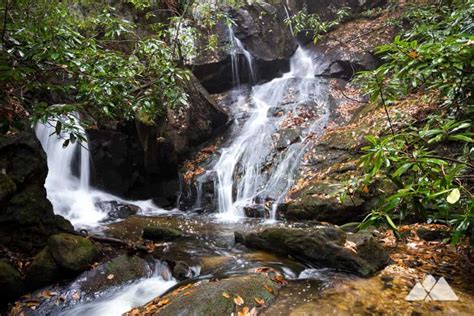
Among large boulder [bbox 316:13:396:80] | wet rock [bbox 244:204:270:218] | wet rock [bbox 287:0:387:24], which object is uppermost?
wet rock [bbox 287:0:387:24]

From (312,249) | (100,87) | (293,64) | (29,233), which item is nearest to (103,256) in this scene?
(29,233)

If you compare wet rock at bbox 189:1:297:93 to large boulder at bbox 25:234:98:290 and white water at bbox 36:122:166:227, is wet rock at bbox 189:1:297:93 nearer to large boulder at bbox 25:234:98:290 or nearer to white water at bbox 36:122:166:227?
white water at bbox 36:122:166:227

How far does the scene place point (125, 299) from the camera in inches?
180

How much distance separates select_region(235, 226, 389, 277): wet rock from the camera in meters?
4.41

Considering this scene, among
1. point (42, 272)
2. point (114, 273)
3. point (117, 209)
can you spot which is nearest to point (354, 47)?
point (117, 209)

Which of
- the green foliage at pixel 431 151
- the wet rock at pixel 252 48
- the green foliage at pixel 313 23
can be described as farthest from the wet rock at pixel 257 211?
the wet rock at pixel 252 48

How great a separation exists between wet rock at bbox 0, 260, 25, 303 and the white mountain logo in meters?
5.09

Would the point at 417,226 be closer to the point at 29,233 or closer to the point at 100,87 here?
the point at 100,87

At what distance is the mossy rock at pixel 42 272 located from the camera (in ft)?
15.4

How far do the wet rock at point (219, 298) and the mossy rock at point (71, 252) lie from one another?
1.44 m

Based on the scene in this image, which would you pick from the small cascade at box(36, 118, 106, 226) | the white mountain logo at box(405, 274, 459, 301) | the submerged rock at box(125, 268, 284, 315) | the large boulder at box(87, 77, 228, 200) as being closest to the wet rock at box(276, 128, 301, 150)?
the large boulder at box(87, 77, 228, 200)

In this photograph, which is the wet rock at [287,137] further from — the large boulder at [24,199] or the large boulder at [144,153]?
the large boulder at [24,199]

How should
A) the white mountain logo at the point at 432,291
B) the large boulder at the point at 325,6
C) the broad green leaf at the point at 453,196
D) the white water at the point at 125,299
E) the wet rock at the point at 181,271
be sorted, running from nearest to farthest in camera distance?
the broad green leaf at the point at 453,196 → the white mountain logo at the point at 432,291 → the white water at the point at 125,299 → the wet rock at the point at 181,271 → the large boulder at the point at 325,6

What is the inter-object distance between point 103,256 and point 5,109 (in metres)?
3.13
